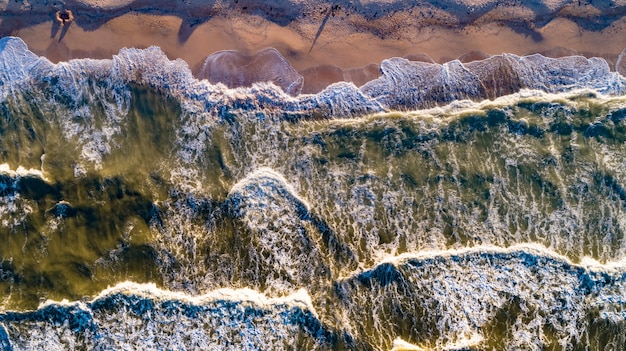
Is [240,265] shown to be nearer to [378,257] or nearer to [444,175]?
[378,257]

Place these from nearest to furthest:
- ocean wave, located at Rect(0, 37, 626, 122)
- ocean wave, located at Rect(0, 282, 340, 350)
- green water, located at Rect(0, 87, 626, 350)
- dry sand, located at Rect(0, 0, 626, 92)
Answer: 1. ocean wave, located at Rect(0, 282, 340, 350)
2. green water, located at Rect(0, 87, 626, 350)
3. ocean wave, located at Rect(0, 37, 626, 122)
4. dry sand, located at Rect(0, 0, 626, 92)

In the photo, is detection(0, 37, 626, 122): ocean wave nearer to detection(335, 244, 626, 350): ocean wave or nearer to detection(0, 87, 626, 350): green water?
detection(0, 87, 626, 350): green water

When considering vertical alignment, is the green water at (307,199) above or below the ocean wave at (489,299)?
above

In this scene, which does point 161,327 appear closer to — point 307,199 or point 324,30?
point 307,199

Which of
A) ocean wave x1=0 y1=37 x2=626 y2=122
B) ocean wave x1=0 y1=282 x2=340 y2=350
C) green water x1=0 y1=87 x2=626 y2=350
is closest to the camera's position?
ocean wave x1=0 y1=282 x2=340 y2=350

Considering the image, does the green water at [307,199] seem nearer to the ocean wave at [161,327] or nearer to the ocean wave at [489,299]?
the ocean wave at [489,299]

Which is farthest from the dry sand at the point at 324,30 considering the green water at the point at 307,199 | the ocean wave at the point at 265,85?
the green water at the point at 307,199

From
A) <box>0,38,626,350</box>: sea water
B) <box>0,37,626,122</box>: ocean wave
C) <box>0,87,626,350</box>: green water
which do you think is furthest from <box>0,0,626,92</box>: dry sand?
<box>0,87,626,350</box>: green water

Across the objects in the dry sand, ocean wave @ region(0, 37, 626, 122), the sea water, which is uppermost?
the dry sand
